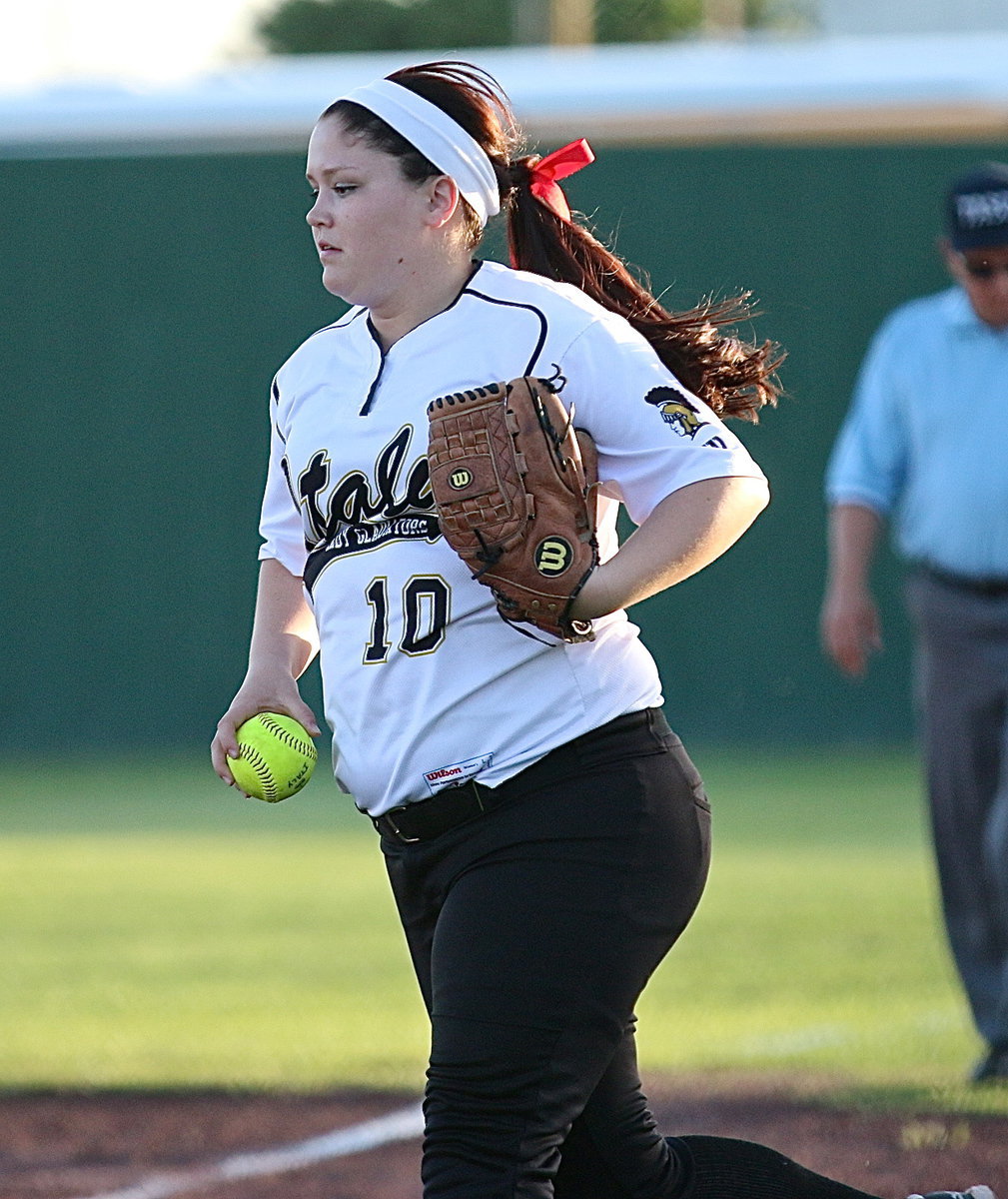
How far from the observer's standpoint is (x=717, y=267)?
46.3ft

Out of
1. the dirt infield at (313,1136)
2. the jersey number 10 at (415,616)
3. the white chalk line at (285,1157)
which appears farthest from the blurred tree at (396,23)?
the jersey number 10 at (415,616)

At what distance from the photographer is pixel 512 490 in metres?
2.86

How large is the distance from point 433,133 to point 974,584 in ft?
10.7

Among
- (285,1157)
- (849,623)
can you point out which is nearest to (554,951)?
(285,1157)

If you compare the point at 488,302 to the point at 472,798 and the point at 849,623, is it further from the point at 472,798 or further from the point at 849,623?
the point at 849,623

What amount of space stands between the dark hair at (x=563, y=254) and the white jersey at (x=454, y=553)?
0.42ft

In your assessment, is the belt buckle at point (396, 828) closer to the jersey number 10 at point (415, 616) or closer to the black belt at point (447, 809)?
the black belt at point (447, 809)

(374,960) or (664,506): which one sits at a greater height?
(664,506)

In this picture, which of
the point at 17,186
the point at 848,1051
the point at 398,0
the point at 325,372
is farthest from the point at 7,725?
the point at 398,0

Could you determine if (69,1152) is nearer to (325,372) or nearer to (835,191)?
(325,372)

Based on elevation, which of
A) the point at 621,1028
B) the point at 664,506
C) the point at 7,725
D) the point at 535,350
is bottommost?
the point at 7,725

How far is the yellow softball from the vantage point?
320cm

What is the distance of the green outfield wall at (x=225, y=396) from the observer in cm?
1379

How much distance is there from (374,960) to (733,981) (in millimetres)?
1324
